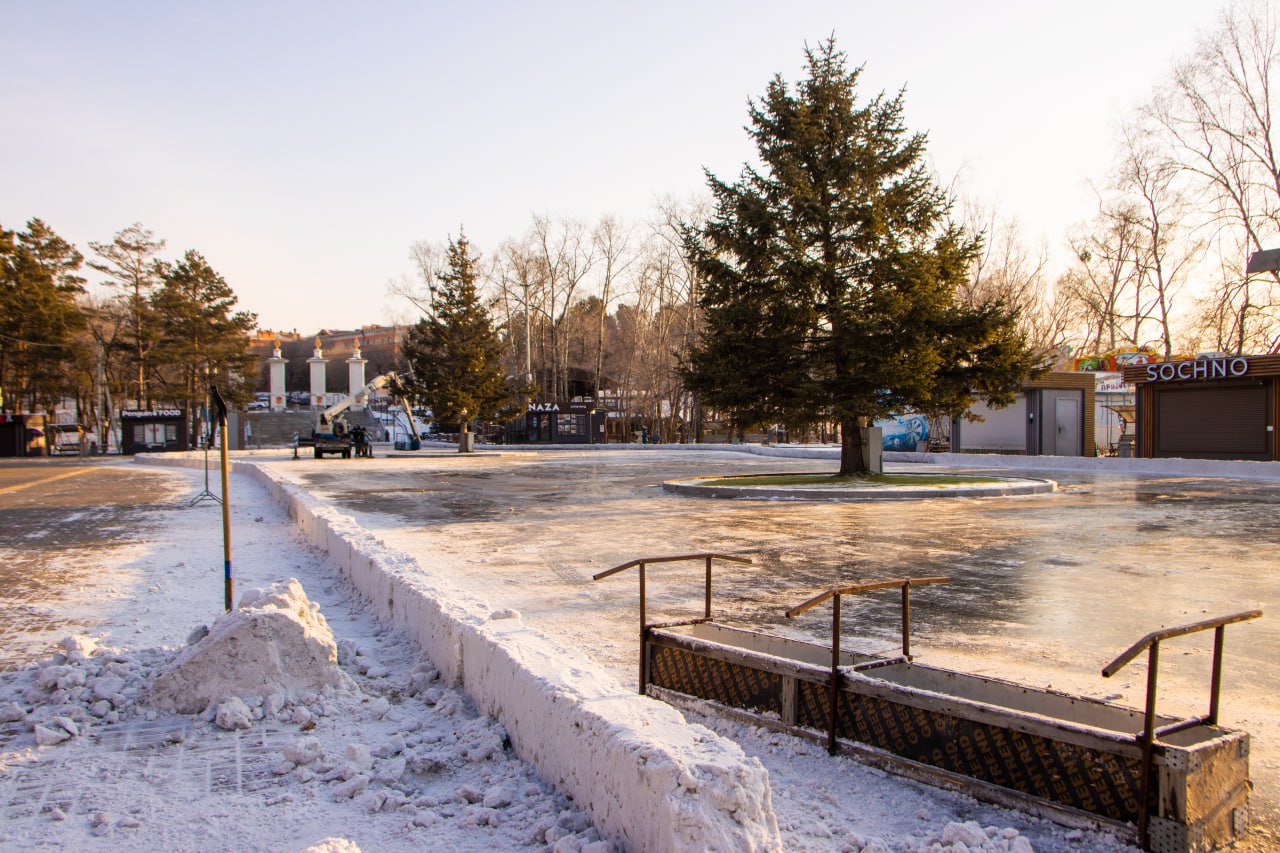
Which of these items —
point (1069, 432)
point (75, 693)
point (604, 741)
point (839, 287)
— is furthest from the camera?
point (1069, 432)

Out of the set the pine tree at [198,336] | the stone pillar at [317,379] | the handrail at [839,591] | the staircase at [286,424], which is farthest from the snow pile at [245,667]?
the stone pillar at [317,379]

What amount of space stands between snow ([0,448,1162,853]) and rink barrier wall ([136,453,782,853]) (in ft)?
0.03

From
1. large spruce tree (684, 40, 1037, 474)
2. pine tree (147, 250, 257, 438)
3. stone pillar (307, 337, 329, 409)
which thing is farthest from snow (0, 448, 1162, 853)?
stone pillar (307, 337, 329, 409)

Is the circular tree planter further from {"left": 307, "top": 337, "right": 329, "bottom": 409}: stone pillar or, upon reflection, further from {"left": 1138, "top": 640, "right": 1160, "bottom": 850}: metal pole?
{"left": 307, "top": 337, "right": 329, "bottom": 409}: stone pillar

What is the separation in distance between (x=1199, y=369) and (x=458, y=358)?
33.8 m

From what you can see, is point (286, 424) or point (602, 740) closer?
point (602, 740)

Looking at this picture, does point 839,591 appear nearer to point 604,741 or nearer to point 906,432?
point 604,741

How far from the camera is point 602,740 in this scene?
11.3ft

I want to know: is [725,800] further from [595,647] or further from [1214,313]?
[1214,313]

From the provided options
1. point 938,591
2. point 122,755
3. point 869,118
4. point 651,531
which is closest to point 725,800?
point 122,755

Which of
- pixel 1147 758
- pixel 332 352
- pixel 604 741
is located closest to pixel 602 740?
pixel 604 741

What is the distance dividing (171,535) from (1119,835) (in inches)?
526

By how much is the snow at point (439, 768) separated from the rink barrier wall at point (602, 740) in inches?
Answer: 0.4

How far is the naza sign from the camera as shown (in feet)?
99.2
